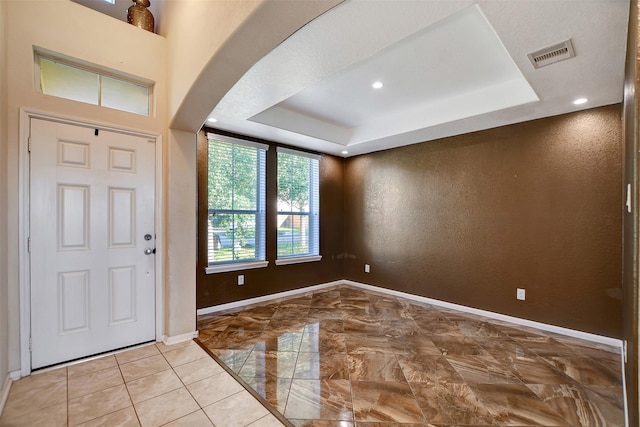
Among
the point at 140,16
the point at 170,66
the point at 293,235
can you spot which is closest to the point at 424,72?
the point at 170,66

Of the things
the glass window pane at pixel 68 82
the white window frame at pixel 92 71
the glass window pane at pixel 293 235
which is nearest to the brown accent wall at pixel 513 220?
the glass window pane at pixel 293 235

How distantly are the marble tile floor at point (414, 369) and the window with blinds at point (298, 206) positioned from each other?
4.20ft

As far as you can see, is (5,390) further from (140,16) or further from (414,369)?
(140,16)

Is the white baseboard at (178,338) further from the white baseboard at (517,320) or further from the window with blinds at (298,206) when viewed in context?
the white baseboard at (517,320)

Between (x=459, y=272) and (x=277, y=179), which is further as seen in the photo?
(x=277, y=179)

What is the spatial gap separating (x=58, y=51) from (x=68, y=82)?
234mm

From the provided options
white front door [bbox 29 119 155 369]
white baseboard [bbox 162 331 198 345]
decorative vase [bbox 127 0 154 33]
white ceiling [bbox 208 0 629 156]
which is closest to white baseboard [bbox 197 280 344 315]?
white baseboard [bbox 162 331 198 345]

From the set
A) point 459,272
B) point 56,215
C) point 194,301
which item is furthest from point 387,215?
point 56,215

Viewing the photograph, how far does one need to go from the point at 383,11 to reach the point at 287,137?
264 cm

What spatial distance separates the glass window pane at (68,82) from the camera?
2385 millimetres

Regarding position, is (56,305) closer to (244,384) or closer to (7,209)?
(7,209)

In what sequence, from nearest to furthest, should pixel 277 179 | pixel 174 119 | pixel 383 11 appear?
pixel 383 11, pixel 174 119, pixel 277 179

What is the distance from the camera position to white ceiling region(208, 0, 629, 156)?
1708mm

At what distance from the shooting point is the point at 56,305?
92.8 inches
